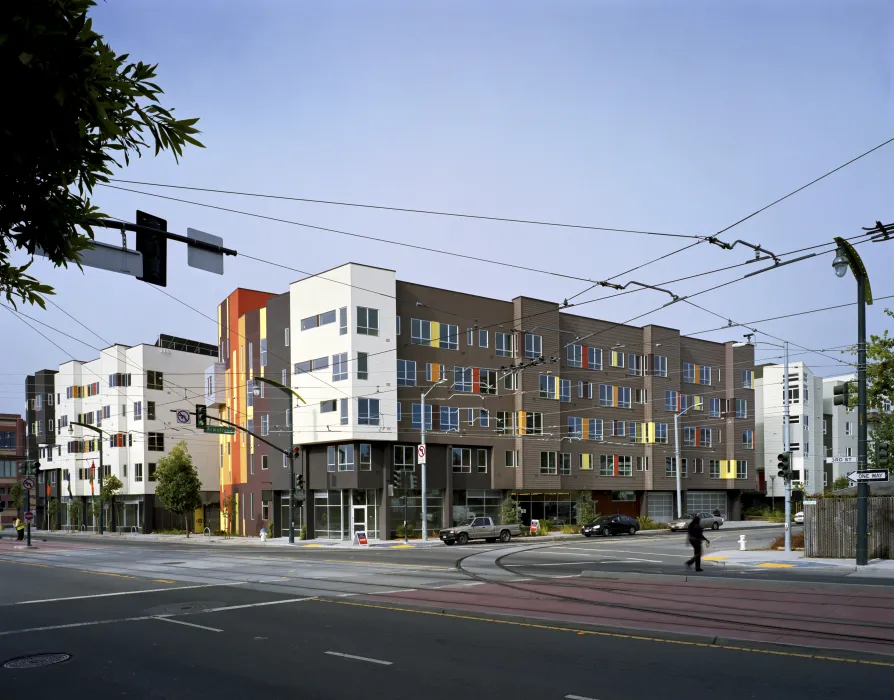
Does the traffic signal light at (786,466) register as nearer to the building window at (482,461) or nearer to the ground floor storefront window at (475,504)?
the ground floor storefront window at (475,504)

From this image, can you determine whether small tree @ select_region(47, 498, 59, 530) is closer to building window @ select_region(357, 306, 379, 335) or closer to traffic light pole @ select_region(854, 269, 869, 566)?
building window @ select_region(357, 306, 379, 335)

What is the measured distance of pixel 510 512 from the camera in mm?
57406

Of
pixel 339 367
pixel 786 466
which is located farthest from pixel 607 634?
pixel 339 367

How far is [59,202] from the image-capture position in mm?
6902

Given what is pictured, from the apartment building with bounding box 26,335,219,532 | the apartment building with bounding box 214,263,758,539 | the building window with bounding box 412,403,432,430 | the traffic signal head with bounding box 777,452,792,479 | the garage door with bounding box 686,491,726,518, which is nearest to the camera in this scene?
the traffic signal head with bounding box 777,452,792,479

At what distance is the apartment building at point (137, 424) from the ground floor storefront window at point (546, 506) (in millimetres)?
32164

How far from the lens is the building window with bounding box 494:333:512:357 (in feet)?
200

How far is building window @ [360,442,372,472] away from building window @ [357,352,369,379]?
4395 mm

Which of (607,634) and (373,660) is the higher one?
(373,660)

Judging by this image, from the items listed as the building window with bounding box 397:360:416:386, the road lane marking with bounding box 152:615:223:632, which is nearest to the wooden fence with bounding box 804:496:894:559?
the road lane marking with bounding box 152:615:223:632

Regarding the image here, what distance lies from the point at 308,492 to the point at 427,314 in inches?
580

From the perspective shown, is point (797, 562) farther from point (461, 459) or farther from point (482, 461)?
point (482, 461)

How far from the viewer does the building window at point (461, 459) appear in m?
57.7

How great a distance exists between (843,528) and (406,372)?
31.3 meters
